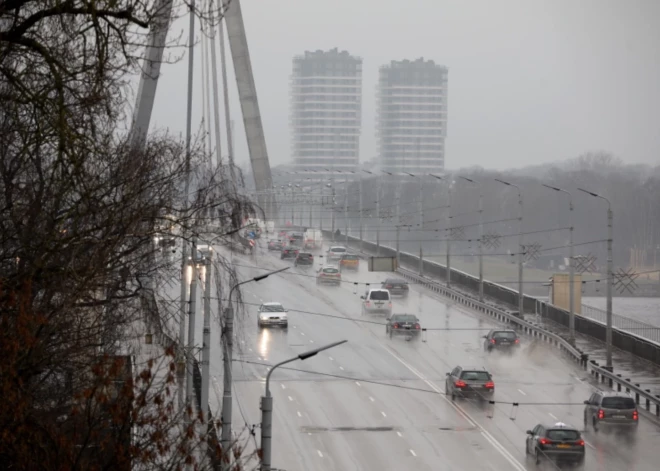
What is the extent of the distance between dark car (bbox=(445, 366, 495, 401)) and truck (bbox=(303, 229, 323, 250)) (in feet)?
185

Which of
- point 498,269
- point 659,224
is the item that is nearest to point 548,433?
point 498,269

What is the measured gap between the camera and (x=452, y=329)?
49.7 metres

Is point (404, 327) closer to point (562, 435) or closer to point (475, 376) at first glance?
point (475, 376)

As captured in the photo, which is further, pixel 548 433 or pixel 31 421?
pixel 548 433

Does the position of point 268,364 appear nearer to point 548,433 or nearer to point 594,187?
point 548,433

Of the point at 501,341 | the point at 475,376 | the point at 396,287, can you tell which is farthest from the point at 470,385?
the point at 396,287

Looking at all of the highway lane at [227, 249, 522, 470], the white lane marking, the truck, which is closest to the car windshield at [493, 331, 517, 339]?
the white lane marking

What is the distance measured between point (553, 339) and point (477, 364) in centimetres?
597

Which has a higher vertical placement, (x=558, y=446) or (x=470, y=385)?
(x=558, y=446)

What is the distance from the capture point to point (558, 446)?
84.3 feet

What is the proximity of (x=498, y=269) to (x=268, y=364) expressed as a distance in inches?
2904

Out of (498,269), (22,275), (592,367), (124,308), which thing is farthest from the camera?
(498,269)

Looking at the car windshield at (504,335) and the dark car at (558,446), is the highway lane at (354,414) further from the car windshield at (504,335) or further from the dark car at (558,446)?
the car windshield at (504,335)

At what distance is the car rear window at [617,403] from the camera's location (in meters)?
30.4
